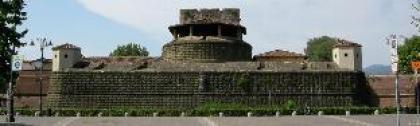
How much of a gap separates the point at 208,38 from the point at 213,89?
5.46 meters

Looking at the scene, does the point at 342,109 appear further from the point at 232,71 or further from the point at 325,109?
the point at 232,71

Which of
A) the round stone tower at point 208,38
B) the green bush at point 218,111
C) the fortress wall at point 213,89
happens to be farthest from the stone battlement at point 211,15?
the green bush at point 218,111

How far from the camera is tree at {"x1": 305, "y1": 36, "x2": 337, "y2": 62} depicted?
3316 inches

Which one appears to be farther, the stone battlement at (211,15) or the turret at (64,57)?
the stone battlement at (211,15)

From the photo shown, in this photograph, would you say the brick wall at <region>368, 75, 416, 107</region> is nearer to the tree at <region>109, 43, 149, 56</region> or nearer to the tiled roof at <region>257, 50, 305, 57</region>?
the tiled roof at <region>257, 50, 305, 57</region>

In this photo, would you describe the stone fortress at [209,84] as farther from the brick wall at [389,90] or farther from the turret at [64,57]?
the brick wall at [389,90]

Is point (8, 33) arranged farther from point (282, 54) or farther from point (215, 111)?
point (282, 54)

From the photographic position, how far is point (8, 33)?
88.5 feet

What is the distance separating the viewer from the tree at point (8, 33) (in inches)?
1054

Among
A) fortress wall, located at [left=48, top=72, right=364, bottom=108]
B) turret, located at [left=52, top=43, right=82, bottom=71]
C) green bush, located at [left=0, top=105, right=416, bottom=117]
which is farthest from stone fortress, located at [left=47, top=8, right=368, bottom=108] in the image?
green bush, located at [left=0, top=105, right=416, bottom=117]

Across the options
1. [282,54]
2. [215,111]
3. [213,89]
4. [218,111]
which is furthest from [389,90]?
[215,111]

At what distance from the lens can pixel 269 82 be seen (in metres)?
49.8

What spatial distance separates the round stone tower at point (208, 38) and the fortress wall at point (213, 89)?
3.73 m

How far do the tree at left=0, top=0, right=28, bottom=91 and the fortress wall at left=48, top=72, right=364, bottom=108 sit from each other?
21952 millimetres
